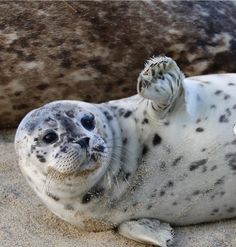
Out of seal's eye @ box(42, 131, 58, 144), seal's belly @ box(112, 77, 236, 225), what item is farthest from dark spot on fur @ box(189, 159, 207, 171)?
seal's eye @ box(42, 131, 58, 144)

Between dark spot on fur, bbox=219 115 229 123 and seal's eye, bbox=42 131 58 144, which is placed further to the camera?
dark spot on fur, bbox=219 115 229 123

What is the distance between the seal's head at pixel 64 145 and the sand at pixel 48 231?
11.3 inches

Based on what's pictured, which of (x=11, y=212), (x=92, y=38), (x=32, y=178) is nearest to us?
(x=32, y=178)

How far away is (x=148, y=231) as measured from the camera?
3.65 meters

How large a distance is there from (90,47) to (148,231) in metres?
1.59

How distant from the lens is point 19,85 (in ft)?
16.1

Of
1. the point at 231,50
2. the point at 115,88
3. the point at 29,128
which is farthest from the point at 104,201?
the point at 231,50

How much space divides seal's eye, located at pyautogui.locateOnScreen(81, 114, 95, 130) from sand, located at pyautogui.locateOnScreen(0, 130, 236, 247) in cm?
52

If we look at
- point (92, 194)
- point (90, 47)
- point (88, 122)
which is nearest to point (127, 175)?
point (92, 194)

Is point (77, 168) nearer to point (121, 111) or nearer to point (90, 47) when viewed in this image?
point (121, 111)

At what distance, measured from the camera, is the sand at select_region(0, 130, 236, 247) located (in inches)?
145

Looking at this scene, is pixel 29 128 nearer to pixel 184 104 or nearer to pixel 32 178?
pixel 32 178

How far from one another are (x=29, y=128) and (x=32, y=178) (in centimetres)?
23

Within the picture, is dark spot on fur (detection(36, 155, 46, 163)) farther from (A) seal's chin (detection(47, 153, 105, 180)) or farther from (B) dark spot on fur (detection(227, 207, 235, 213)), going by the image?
(B) dark spot on fur (detection(227, 207, 235, 213))
